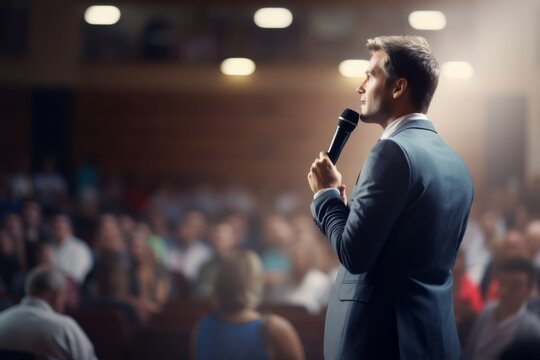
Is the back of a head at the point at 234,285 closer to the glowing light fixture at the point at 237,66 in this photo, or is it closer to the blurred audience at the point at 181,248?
the blurred audience at the point at 181,248

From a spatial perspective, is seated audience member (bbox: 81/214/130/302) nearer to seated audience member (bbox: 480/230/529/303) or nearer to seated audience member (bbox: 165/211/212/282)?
seated audience member (bbox: 165/211/212/282)

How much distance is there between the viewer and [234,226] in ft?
23.6

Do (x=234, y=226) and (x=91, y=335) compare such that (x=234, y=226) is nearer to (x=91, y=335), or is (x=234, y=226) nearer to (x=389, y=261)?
(x=91, y=335)

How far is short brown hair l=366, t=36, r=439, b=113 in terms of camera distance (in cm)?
173

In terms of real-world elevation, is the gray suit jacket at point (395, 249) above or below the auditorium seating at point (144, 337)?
above

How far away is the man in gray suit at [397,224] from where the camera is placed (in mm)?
1611

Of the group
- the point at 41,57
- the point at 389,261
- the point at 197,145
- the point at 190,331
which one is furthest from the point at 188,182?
the point at 389,261

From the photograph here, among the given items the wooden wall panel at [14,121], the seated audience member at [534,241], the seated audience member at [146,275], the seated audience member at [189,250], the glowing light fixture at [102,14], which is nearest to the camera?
the seated audience member at [534,241]

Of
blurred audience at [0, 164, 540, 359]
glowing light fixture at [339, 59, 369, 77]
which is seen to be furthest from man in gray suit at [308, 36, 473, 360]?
glowing light fixture at [339, 59, 369, 77]

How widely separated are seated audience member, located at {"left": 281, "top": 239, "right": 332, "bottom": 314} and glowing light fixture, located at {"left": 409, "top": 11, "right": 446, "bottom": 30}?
495 centimetres

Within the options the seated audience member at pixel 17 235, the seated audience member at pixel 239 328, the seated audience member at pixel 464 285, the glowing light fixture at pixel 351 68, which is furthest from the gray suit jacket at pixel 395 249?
the glowing light fixture at pixel 351 68

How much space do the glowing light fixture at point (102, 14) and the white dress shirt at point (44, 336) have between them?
7.05 metres

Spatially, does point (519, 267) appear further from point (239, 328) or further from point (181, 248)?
point (181, 248)

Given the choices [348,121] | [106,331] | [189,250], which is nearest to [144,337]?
[106,331]
